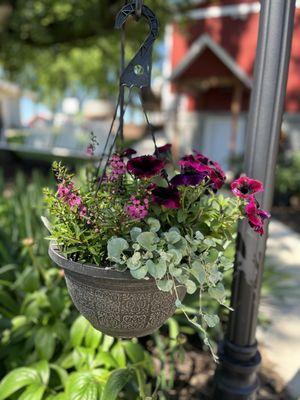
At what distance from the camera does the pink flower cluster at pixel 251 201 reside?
1.24 meters

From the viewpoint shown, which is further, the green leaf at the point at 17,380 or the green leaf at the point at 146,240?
the green leaf at the point at 17,380

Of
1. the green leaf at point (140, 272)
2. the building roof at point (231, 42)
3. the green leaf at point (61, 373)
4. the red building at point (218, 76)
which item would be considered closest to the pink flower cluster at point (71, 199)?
the green leaf at point (140, 272)

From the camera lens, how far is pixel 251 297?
1664 millimetres

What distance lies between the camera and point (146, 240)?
1168mm

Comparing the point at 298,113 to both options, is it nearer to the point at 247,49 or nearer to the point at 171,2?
the point at 247,49

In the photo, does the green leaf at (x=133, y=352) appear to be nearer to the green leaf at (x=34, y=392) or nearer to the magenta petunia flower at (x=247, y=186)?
the green leaf at (x=34, y=392)

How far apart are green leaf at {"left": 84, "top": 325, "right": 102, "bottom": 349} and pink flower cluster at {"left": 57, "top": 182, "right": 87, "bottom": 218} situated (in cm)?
84

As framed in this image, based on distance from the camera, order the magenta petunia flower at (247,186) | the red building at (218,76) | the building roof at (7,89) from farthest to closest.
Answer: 1. the building roof at (7,89)
2. the red building at (218,76)
3. the magenta petunia flower at (247,186)

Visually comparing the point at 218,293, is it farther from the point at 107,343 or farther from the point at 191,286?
the point at 107,343

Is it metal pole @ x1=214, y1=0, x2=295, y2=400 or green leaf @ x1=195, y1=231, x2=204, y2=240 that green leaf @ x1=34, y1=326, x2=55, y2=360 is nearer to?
metal pole @ x1=214, y1=0, x2=295, y2=400

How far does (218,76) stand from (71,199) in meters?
10.2

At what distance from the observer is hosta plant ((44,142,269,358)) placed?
3.83 ft

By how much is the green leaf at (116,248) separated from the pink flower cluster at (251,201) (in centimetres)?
41

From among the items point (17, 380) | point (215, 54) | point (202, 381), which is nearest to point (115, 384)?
point (17, 380)
